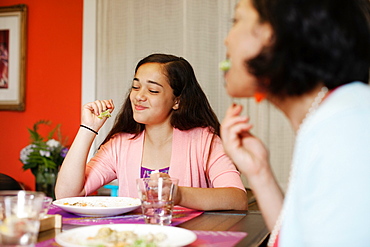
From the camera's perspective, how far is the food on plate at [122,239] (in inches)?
41.8

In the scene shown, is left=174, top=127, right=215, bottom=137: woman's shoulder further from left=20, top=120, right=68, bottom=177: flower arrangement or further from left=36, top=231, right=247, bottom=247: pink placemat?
left=20, top=120, right=68, bottom=177: flower arrangement

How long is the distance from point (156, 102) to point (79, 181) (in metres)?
0.48

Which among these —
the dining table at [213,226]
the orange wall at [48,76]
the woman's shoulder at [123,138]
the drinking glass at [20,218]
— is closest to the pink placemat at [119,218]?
the dining table at [213,226]

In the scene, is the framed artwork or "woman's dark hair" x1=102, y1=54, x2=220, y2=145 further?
the framed artwork

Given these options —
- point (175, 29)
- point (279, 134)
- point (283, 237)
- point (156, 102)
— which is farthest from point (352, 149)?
point (175, 29)

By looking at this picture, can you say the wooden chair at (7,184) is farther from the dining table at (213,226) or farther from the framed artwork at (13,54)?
the framed artwork at (13,54)

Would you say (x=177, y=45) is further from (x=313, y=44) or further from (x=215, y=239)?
(x=313, y=44)

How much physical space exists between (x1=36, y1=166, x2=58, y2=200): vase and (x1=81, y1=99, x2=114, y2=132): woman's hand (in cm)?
128

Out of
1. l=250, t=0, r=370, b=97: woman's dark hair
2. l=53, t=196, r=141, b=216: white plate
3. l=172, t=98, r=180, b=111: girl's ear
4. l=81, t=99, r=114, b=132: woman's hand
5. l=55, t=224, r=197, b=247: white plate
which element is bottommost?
l=53, t=196, r=141, b=216: white plate

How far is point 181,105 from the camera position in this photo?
220 cm

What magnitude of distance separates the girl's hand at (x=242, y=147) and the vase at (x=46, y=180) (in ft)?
7.55

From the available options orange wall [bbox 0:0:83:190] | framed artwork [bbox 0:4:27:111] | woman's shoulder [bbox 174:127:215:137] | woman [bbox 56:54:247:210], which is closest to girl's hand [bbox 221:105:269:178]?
woman [bbox 56:54:247:210]

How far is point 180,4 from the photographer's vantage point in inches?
135

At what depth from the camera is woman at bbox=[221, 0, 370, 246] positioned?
770 mm
